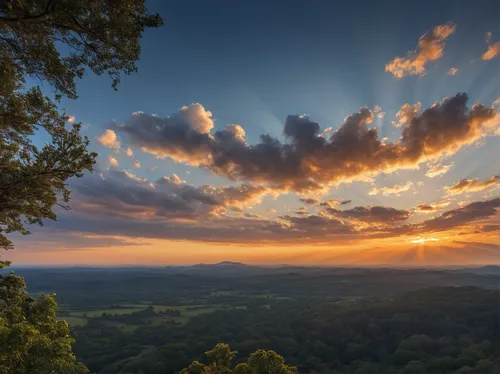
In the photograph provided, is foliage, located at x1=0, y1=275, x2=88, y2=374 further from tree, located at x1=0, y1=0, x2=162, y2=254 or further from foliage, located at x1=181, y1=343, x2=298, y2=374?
foliage, located at x1=181, y1=343, x2=298, y2=374

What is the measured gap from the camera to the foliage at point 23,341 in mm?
14727

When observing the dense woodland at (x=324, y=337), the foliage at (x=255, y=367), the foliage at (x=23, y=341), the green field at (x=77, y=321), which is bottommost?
the green field at (x=77, y=321)

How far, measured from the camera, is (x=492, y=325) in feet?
444

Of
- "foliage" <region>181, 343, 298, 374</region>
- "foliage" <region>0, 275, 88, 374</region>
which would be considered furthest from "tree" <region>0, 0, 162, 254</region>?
"foliage" <region>181, 343, 298, 374</region>

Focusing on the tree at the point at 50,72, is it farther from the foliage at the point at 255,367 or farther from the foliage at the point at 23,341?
the foliage at the point at 255,367

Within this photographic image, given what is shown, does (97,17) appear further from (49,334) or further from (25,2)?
(49,334)

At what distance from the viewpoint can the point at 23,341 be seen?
14.7 m

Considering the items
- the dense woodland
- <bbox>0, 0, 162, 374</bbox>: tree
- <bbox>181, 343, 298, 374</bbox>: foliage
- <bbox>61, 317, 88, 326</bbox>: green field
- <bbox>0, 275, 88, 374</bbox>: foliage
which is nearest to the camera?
<bbox>0, 0, 162, 374</bbox>: tree

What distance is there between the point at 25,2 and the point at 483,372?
120 metres

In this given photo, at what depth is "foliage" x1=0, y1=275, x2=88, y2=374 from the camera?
14.7 meters

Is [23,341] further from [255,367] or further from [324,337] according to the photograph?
[324,337]

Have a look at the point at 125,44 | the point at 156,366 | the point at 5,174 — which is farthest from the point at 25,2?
the point at 156,366

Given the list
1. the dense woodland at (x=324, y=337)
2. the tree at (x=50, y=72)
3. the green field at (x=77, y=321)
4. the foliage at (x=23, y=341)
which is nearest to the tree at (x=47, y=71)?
the tree at (x=50, y=72)

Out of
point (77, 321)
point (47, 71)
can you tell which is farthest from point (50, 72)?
point (77, 321)
